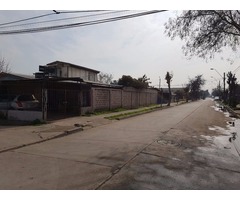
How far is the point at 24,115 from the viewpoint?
16.9 m

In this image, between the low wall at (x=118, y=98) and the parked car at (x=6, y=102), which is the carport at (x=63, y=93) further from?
the parked car at (x=6, y=102)

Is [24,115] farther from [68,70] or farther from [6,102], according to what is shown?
[68,70]

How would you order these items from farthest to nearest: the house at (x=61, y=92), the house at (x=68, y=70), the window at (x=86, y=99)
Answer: the house at (x=68, y=70) → the window at (x=86, y=99) → the house at (x=61, y=92)

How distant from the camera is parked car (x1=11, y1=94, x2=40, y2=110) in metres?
18.2

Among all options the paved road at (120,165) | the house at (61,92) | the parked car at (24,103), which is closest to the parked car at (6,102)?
the parked car at (24,103)

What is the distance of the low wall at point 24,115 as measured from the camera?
1642 cm

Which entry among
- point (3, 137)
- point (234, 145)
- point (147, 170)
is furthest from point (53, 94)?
point (147, 170)

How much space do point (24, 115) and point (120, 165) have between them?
11327 millimetres

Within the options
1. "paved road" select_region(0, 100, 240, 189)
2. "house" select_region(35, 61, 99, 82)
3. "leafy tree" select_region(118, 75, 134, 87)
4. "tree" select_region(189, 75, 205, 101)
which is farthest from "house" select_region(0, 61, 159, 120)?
"tree" select_region(189, 75, 205, 101)

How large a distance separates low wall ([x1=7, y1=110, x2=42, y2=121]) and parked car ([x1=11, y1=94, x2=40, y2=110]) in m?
0.88

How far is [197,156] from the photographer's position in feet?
28.2

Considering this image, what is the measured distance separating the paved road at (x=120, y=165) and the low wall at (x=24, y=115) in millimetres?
5882

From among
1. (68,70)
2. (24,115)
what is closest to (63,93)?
(24,115)

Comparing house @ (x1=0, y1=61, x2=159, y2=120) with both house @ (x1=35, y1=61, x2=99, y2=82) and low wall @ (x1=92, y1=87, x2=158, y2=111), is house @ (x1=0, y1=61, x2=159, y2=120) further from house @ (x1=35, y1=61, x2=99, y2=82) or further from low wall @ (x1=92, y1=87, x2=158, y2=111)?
house @ (x1=35, y1=61, x2=99, y2=82)
